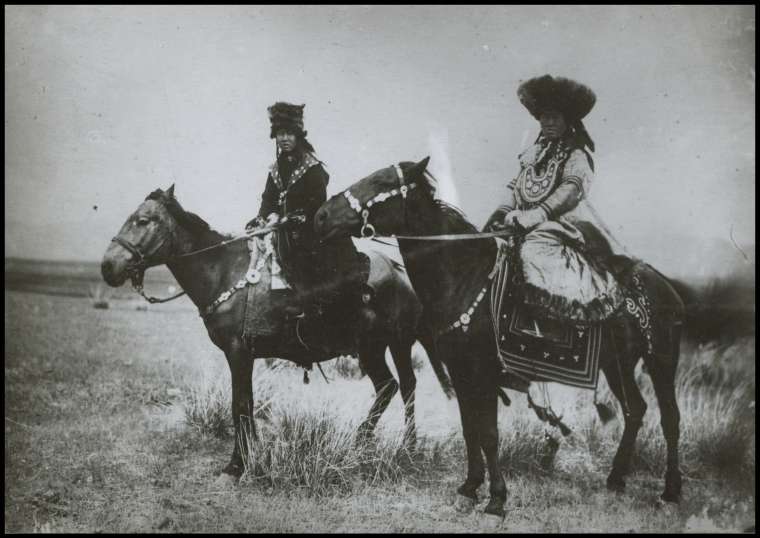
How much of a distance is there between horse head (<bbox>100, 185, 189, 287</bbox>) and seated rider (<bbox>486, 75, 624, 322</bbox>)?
2.16m

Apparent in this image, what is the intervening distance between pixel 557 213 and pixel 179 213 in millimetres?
2471

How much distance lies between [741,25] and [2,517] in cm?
679

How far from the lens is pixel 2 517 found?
168 inches

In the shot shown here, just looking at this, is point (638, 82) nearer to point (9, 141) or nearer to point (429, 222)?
point (429, 222)

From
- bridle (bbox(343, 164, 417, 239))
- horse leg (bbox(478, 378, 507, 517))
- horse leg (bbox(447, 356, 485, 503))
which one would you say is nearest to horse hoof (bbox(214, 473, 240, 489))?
horse leg (bbox(447, 356, 485, 503))

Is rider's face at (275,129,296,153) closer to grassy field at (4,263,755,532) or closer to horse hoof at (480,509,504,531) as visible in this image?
grassy field at (4,263,755,532)

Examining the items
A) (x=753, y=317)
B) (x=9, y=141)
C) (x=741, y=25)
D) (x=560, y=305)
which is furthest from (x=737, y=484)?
(x=9, y=141)

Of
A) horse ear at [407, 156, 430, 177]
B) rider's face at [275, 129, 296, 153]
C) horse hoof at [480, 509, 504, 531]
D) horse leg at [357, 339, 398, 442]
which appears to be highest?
rider's face at [275, 129, 296, 153]

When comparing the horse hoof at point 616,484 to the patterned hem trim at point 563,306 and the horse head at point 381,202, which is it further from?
the horse head at point 381,202

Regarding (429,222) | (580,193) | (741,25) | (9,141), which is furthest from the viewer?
(741,25)

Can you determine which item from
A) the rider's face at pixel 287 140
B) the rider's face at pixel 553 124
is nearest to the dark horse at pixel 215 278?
the rider's face at pixel 287 140

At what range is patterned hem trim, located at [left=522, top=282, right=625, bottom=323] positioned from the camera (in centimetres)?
395

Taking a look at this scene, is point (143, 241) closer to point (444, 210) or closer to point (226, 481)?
point (226, 481)

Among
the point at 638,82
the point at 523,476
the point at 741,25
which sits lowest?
the point at 523,476
